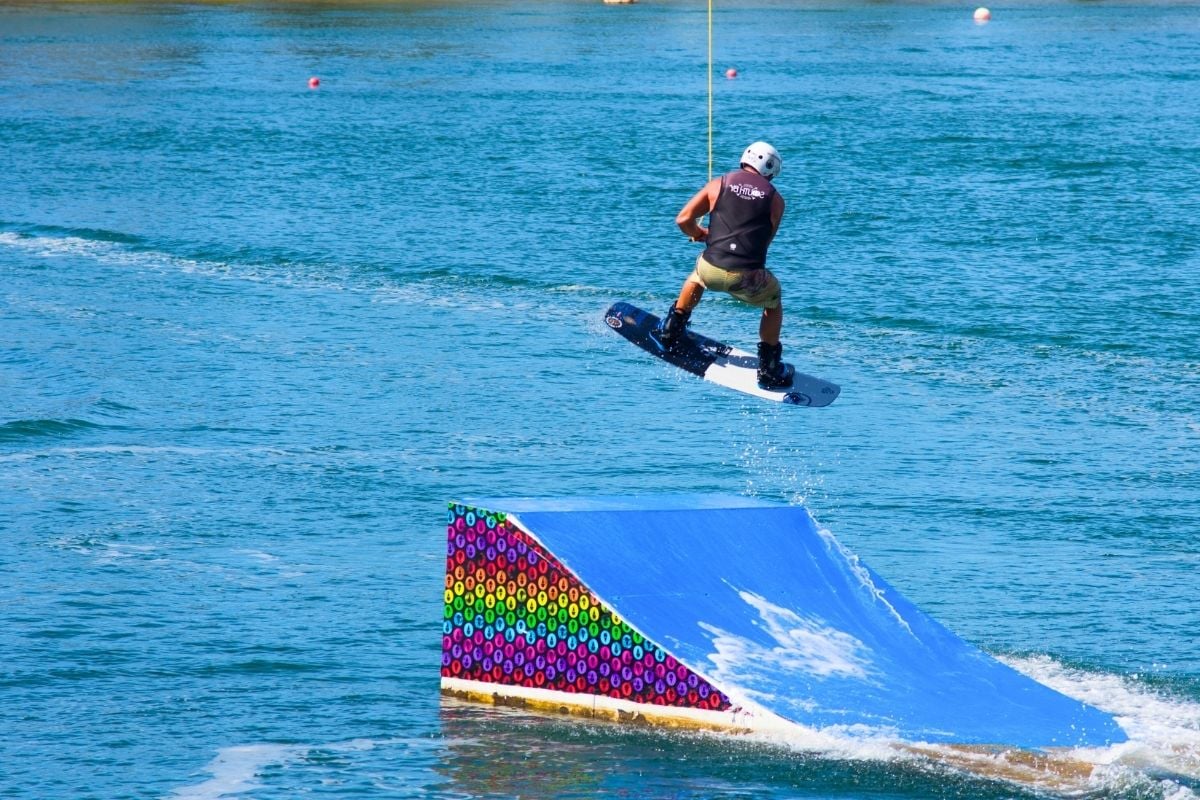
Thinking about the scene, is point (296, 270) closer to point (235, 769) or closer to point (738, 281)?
point (738, 281)

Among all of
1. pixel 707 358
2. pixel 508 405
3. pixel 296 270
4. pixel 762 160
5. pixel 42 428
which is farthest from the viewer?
Result: pixel 296 270

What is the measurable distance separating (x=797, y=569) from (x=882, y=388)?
1414cm

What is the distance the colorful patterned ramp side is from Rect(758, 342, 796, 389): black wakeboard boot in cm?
483

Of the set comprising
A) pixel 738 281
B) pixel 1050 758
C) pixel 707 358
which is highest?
pixel 738 281

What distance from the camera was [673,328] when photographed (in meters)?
18.9

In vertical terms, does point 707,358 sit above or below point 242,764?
above

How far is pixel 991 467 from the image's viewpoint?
24.4 meters

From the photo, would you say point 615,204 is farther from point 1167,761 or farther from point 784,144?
point 1167,761

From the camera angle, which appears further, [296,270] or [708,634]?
[296,270]

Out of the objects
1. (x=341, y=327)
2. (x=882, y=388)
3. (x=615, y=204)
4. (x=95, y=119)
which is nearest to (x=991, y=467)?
(x=882, y=388)

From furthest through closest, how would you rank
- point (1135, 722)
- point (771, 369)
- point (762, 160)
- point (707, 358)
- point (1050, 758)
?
point (707, 358)
point (771, 369)
point (762, 160)
point (1135, 722)
point (1050, 758)

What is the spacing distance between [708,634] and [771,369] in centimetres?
482

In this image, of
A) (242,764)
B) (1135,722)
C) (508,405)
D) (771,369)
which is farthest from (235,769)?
(508,405)

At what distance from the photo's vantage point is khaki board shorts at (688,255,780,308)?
1733cm
